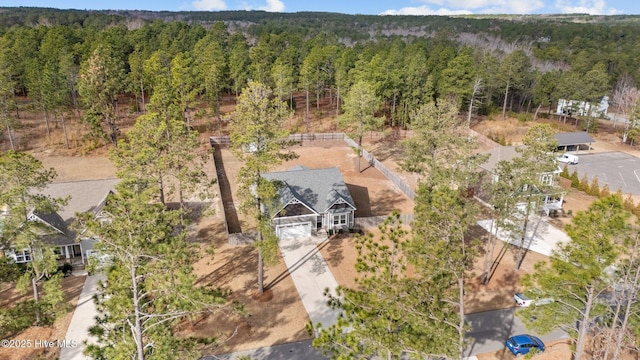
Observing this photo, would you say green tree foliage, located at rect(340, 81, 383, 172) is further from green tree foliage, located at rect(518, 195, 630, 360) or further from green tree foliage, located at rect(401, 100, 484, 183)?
green tree foliage, located at rect(518, 195, 630, 360)

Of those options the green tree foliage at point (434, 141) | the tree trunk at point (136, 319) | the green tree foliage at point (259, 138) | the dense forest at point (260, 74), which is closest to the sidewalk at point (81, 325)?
the green tree foliage at point (259, 138)

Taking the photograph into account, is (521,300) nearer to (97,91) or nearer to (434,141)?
(434,141)

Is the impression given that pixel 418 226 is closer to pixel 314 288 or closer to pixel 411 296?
pixel 411 296

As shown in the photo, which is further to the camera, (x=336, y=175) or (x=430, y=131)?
(x=336, y=175)

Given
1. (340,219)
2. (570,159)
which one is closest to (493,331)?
(340,219)

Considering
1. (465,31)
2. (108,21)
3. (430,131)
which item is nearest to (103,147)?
(430,131)

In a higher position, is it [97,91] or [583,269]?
[97,91]

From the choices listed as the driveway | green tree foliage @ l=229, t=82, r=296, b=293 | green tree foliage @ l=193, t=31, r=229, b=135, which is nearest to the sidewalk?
green tree foliage @ l=229, t=82, r=296, b=293
